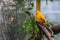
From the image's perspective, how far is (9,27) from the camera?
1.71m

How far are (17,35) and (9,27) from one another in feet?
0.32

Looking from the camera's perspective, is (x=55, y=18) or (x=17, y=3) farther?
(x=55, y=18)

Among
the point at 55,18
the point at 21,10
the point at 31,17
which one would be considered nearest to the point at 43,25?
the point at 31,17

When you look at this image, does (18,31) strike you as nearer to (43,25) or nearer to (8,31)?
(8,31)

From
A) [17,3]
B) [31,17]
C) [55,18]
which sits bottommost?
[55,18]

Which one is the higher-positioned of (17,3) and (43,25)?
(17,3)

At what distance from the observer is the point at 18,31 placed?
67.7 inches

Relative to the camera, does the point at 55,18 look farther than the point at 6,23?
Yes

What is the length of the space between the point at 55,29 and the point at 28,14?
28cm

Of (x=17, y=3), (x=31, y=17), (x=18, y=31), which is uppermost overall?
(x=17, y=3)

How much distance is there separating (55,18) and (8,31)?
3.86 ft

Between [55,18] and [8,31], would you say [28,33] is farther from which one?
[55,18]

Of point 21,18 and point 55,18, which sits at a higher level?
point 21,18

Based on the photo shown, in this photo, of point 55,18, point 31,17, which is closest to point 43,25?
point 31,17
